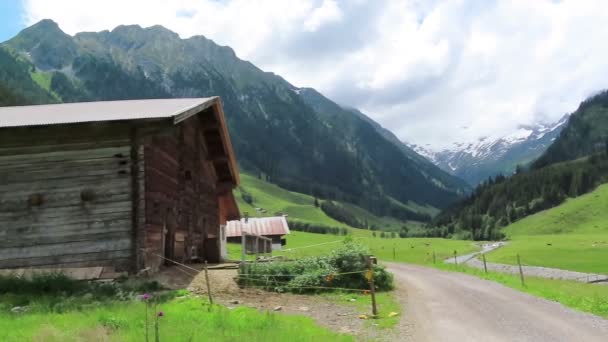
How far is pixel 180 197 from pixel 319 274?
804 cm

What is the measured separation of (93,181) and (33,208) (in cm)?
244

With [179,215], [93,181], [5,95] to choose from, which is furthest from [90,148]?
[5,95]

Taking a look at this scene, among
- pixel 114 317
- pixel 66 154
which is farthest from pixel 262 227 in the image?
pixel 114 317

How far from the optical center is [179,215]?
77.3ft

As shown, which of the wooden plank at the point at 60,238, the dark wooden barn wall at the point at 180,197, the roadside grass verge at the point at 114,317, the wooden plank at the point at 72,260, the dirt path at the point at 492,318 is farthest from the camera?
the dark wooden barn wall at the point at 180,197

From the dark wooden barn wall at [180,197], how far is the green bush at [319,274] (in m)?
4.08

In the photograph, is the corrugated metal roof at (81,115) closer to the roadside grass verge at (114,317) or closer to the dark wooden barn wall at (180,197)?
the dark wooden barn wall at (180,197)

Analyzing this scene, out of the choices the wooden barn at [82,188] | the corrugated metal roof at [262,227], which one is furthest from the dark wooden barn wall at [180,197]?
the corrugated metal roof at [262,227]

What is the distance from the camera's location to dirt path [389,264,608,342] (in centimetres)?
1257

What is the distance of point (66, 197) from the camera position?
18203mm

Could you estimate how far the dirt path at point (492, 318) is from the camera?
41.2 ft

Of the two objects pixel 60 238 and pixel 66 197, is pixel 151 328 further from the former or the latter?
pixel 66 197

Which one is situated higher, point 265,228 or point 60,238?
point 60,238

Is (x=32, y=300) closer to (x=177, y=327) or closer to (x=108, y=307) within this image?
(x=108, y=307)
